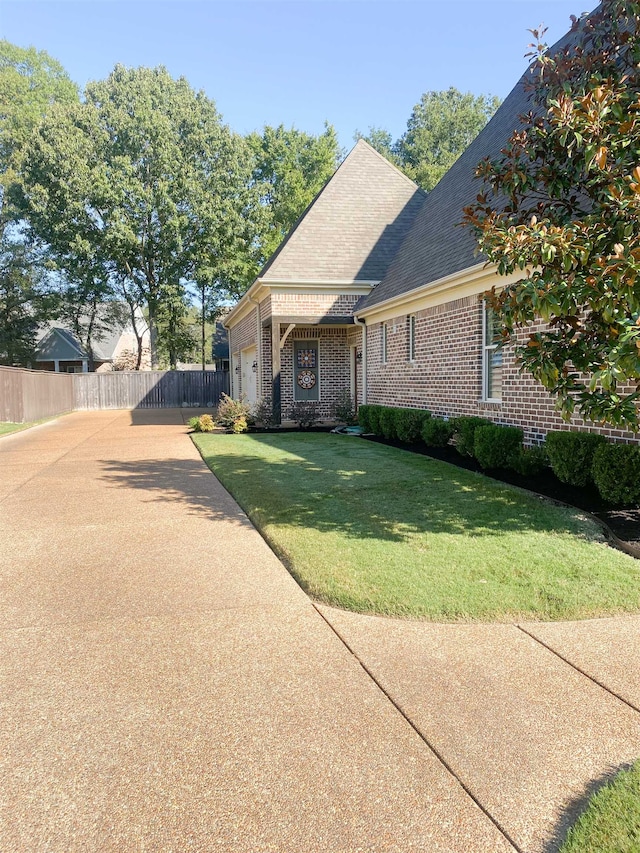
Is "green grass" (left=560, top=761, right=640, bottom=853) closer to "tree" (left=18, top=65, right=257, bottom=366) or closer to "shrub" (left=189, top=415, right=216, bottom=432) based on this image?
"shrub" (left=189, top=415, right=216, bottom=432)

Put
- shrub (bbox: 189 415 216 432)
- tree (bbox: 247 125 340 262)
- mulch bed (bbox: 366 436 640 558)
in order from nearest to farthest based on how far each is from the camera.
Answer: mulch bed (bbox: 366 436 640 558) → shrub (bbox: 189 415 216 432) → tree (bbox: 247 125 340 262)

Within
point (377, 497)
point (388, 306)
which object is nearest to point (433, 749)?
point (377, 497)

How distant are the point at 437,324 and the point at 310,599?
29.9 ft

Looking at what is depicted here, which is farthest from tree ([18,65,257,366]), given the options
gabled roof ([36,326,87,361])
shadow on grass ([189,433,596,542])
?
shadow on grass ([189,433,596,542])

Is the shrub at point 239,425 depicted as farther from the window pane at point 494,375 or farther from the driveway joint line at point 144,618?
the driveway joint line at point 144,618

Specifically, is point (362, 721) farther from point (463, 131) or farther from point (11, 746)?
point (463, 131)

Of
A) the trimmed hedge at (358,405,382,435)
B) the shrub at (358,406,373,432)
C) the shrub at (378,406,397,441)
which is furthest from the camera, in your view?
the shrub at (358,406,373,432)

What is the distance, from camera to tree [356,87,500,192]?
49438 millimetres

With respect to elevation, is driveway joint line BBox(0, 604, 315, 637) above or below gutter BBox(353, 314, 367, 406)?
below

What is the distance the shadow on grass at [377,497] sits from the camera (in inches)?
249

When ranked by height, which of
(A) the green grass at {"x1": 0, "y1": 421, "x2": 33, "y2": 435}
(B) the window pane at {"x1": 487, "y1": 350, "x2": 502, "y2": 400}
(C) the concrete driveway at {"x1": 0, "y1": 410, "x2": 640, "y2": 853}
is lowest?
(C) the concrete driveway at {"x1": 0, "y1": 410, "x2": 640, "y2": 853}

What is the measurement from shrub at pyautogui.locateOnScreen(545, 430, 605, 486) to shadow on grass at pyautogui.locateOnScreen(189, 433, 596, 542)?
643 mm

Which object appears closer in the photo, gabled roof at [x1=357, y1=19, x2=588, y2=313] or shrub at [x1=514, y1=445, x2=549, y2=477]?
shrub at [x1=514, y1=445, x2=549, y2=477]

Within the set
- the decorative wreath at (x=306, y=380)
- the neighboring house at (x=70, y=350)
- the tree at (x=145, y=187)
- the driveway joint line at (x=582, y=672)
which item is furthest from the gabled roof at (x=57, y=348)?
the driveway joint line at (x=582, y=672)
